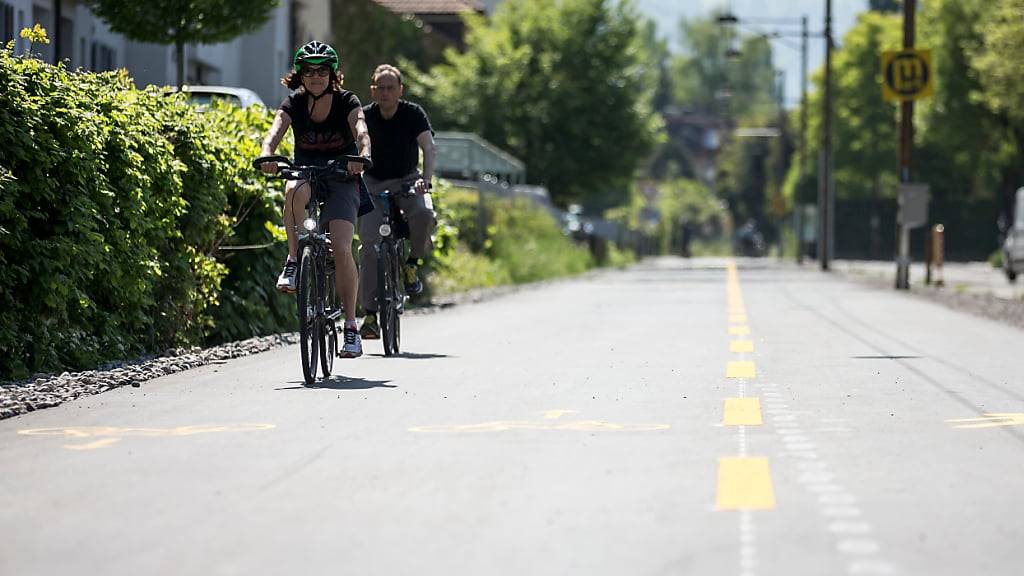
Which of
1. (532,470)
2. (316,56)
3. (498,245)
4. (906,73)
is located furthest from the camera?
(498,245)

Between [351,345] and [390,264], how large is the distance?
1.45 meters

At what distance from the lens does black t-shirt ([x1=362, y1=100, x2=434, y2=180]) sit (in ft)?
43.5

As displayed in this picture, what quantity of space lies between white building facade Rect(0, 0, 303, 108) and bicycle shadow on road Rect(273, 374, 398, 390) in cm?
1102

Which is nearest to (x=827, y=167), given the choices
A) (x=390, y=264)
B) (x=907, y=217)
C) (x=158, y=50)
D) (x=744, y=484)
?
(x=158, y=50)

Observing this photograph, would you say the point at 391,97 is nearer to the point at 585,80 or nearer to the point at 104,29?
the point at 104,29

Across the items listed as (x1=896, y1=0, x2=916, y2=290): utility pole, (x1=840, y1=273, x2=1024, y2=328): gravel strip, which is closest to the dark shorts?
(x1=840, y1=273, x2=1024, y2=328): gravel strip

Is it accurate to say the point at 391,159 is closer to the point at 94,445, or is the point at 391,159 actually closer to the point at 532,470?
the point at 94,445

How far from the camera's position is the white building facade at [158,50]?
29.9m

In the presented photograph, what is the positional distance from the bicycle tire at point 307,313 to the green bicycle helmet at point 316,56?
111 centimetres

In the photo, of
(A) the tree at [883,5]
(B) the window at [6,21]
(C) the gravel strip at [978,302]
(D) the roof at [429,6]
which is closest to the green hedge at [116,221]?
(C) the gravel strip at [978,302]

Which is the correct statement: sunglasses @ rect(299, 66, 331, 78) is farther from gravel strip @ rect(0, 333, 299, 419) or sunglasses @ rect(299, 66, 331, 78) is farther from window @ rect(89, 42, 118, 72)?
window @ rect(89, 42, 118, 72)

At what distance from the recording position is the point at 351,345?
1177cm

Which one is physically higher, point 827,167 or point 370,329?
point 827,167

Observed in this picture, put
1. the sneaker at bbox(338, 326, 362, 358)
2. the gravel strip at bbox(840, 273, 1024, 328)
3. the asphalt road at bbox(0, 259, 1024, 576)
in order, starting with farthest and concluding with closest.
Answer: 1. the gravel strip at bbox(840, 273, 1024, 328)
2. the sneaker at bbox(338, 326, 362, 358)
3. the asphalt road at bbox(0, 259, 1024, 576)
